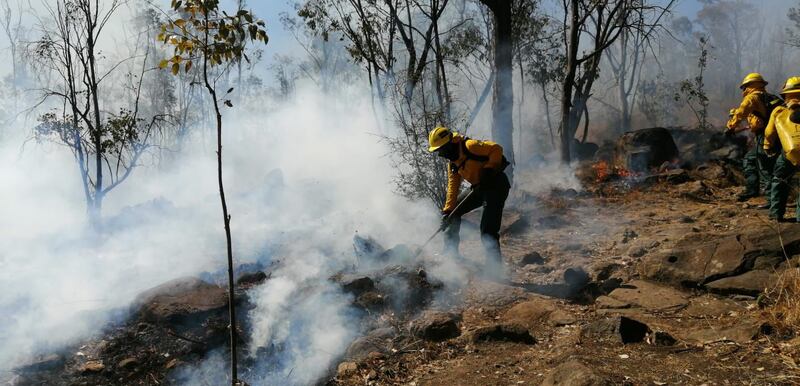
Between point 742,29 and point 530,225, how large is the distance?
53.5 metres

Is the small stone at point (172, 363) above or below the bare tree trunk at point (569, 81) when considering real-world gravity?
below

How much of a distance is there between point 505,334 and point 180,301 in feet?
10.2

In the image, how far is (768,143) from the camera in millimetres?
5391

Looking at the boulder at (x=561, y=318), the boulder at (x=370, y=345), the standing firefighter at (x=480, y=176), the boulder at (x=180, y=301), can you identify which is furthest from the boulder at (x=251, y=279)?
the boulder at (x=561, y=318)

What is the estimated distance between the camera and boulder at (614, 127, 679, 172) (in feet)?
36.3

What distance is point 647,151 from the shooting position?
11172 millimetres

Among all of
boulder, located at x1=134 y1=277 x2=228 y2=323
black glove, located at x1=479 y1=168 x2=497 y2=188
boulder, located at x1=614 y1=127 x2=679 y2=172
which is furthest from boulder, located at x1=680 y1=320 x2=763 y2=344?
boulder, located at x1=614 y1=127 x2=679 y2=172

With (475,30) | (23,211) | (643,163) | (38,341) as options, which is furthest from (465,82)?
(38,341)

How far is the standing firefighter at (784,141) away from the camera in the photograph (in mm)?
4184

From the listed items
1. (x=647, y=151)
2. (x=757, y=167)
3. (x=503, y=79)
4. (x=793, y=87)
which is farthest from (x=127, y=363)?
(x=647, y=151)

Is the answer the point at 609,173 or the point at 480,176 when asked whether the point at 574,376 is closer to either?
the point at 480,176

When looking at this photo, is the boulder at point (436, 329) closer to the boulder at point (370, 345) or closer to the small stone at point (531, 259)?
the boulder at point (370, 345)

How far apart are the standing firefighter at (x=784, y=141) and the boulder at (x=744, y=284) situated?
1.05 meters

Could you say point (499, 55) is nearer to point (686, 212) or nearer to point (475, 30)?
point (686, 212)
